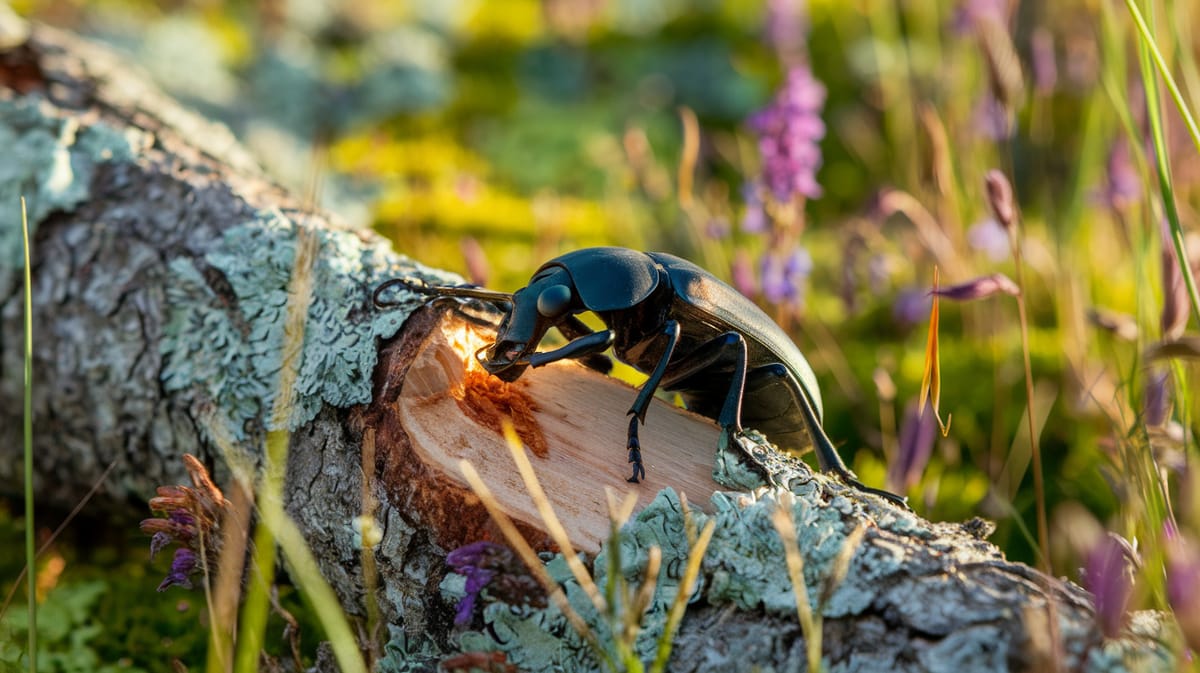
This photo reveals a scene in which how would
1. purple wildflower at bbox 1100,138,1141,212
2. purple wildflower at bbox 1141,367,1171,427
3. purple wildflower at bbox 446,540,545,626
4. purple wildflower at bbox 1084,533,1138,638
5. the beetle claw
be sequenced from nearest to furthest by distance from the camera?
purple wildflower at bbox 1084,533,1138,638 < purple wildflower at bbox 446,540,545,626 < the beetle claw < purple wildflower at bbox 1141,367,1171,427 < purple wildflower at bbox 1100,138,1141,212

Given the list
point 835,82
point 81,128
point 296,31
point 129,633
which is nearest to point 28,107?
point 81,128

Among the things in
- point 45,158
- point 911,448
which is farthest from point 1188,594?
point 45,158

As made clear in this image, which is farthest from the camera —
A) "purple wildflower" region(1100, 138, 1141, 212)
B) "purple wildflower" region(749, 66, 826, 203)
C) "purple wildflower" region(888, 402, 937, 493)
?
"purple wildflower" region(1100, 138, 1141, 212)

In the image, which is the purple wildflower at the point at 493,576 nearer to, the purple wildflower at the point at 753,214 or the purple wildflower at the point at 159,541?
the purple wildflower at the point at 159,541

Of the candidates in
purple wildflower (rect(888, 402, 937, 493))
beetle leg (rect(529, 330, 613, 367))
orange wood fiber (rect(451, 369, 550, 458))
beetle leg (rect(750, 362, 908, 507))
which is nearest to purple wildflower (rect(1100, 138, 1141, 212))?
purple wildflower (rect(888, 402, 937, 493))

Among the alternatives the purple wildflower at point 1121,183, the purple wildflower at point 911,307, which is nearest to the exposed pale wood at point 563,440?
the purple wildflower at point 1121,183

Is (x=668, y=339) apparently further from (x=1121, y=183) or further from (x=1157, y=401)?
(x=1121, y=183)

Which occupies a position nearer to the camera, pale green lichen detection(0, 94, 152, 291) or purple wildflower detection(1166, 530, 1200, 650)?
purple wildflower detection(1166, 530, 1200, 650)

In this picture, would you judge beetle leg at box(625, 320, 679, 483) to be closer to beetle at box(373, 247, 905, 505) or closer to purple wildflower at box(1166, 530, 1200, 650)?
beetle at box(373, 247, 905, 505)
